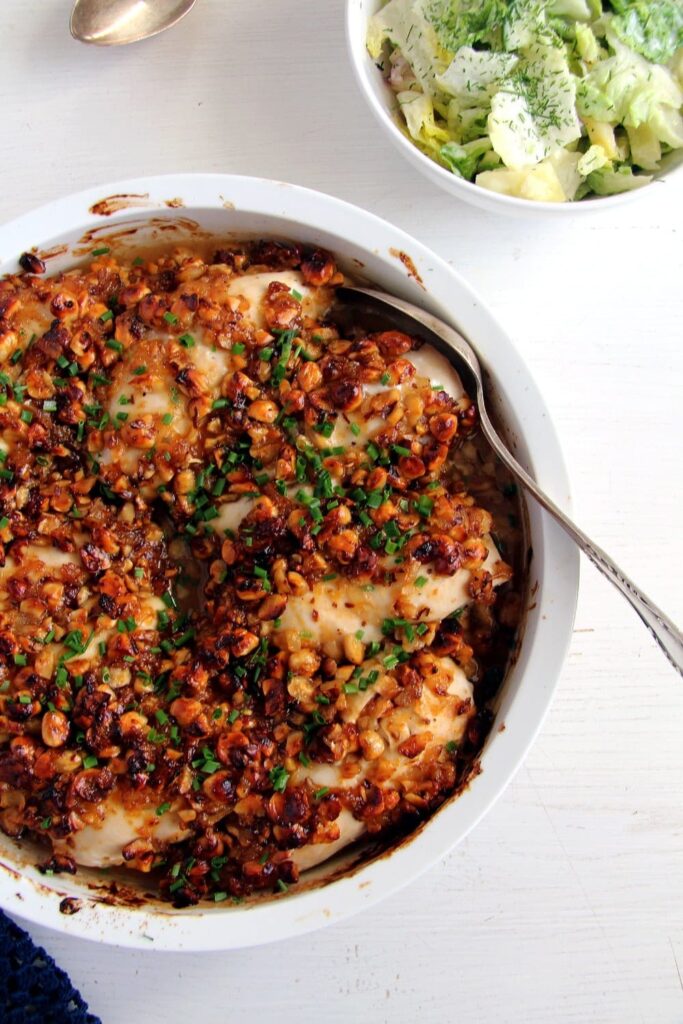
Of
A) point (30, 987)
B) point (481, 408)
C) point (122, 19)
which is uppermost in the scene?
point (122, 19)

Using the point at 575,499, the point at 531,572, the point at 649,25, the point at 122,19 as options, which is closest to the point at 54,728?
the point at 531,572

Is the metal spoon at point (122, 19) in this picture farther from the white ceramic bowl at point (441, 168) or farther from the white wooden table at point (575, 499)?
the white ceramic bowl at point (441, 168)

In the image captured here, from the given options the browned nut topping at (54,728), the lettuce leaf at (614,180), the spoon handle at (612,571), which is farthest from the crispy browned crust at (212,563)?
the lettuce leaf at (614,180)

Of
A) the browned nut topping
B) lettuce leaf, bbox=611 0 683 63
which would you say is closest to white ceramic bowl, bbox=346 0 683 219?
lettuce leaf, bbox=611 0 683 63

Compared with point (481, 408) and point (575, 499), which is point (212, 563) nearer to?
point (481, 408)

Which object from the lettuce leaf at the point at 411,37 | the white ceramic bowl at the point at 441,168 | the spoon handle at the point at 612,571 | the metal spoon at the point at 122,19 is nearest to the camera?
the spoon handle at the point at 612,571

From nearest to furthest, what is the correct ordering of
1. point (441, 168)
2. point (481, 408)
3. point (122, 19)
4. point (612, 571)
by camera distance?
point (612, 571)
point (481, 408)
point (441, 168)
point (122, 19)
